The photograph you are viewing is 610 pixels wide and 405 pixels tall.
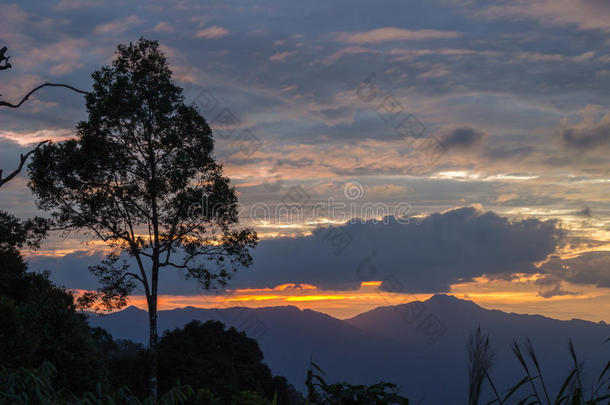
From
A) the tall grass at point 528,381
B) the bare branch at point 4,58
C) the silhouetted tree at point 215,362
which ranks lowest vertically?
the silhouetted tree at point 215,362

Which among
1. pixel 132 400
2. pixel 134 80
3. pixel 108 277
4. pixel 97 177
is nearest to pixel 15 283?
pixel 108 277

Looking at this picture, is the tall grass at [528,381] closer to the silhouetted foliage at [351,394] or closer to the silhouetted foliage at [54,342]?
the silhouetted foliage at [351,394]

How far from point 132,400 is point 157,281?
2014cm

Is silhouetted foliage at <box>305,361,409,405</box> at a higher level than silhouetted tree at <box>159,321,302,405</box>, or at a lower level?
higher

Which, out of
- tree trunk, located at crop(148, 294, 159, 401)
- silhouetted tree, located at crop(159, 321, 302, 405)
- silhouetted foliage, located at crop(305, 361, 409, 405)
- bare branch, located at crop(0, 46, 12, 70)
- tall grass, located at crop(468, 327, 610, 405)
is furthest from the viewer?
silhouetted tree, located at crop(159, 321, 302, 405)

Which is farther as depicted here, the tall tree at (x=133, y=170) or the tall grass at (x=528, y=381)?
the tall tree at (x=133, y=170)

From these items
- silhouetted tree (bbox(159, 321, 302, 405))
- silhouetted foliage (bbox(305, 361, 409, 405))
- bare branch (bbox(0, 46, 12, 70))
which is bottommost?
silhouetted tree (bbox(159, 321, 302, 405))

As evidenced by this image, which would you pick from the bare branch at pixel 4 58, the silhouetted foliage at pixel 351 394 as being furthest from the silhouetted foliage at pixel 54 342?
the silhouetted foliage at pixel 351 394

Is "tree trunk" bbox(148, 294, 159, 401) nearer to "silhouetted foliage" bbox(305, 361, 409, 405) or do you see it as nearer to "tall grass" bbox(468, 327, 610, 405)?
"silhouetted foliage" bbox(305, 361, 409, 405)

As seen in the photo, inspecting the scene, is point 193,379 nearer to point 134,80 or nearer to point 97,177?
point 97,177

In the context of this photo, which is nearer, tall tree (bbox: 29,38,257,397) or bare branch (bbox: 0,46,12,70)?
bare branch (bbox: 0,46,12,70)

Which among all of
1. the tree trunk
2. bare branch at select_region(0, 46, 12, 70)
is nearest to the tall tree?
the tree trunk

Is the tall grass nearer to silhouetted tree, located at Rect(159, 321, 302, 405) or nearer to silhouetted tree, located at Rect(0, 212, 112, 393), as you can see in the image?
silhouetted tree, located at Rect(0, 212, 112, 393)

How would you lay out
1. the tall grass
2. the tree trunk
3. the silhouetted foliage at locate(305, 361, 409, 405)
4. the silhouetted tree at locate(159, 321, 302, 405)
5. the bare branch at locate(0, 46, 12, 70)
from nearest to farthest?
the tall grass, the silhouetted foliage at locate(305, 361, 409, 405), the bare branch at locate(0, 46, 12, 70), the tree trunk, the silhouetted tree at locate(159, 321, 302, 405)
